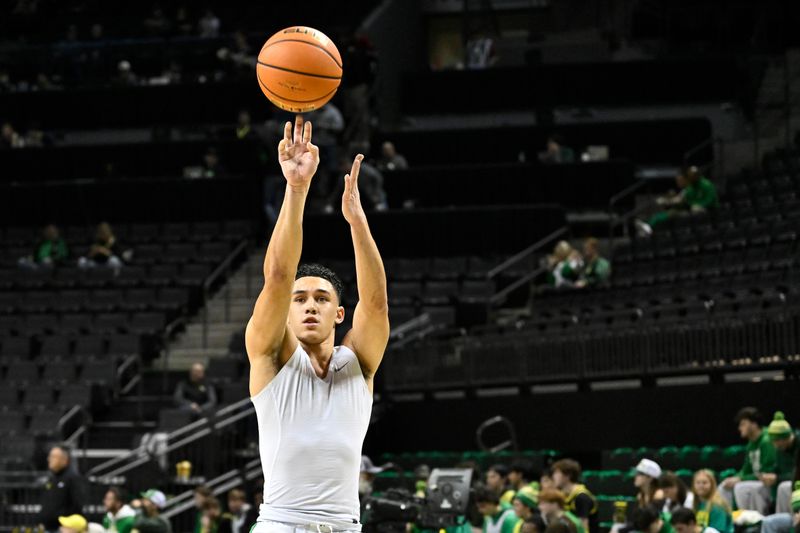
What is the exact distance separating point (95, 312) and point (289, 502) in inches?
718

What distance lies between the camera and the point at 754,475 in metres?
13.1

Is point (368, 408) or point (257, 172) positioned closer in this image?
point (368, 408)

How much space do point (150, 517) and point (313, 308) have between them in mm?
8886

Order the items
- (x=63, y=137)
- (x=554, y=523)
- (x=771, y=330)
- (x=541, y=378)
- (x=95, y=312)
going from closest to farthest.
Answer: (x=554, y=523) < (x=771, y=330) < (x=541, y=378) < (x=95, y=312) < (x=63, y=137)

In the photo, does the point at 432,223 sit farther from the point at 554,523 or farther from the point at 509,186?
the point at 554,523

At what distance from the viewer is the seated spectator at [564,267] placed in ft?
71.7

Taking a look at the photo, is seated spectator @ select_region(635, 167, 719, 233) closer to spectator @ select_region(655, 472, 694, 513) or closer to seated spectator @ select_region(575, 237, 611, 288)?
seated spectator @ select_region(575, 237, 611, 288)

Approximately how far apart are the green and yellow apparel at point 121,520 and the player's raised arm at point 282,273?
9.18m

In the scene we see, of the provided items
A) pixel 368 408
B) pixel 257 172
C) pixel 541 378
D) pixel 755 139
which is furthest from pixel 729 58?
pixel 368 408

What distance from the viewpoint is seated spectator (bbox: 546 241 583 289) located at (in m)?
21.8

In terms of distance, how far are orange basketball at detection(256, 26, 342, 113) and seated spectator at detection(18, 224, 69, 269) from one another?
19667mm

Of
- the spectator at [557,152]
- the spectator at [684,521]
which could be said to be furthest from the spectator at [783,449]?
the spectator at [557,152]

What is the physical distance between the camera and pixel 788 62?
27375mm

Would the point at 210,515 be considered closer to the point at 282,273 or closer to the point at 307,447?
the point at 307,447
